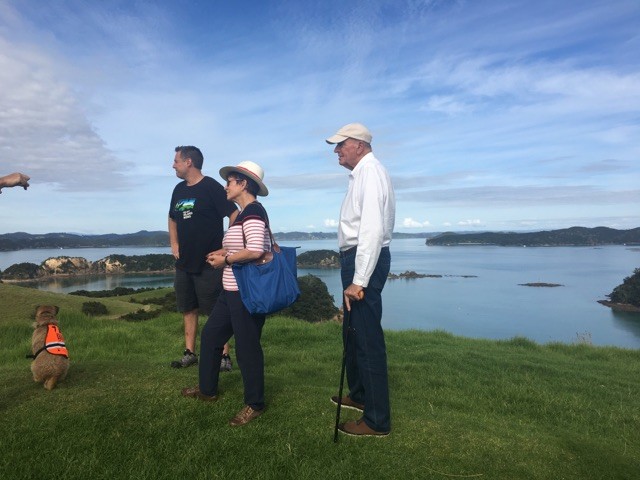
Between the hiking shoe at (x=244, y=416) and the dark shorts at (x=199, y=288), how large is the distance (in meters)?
1.67

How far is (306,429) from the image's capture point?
3.47 meters

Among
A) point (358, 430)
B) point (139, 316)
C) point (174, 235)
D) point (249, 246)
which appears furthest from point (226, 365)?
point (139, 316)

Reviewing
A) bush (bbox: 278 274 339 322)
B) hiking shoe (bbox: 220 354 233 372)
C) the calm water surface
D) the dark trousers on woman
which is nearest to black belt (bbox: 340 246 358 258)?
the dark trousers on woman

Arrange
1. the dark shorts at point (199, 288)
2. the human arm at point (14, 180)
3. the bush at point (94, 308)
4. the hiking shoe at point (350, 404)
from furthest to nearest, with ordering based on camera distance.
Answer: the bush at point (94, 308), the dark shorts at point (199, 288), the hiking shoe at point (350, 404), the human arm at point (14, 180)

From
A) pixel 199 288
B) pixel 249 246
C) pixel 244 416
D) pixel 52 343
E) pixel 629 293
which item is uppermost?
pixel 249 246

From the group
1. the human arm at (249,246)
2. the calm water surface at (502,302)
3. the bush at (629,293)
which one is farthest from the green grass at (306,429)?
the bush at (629,293)

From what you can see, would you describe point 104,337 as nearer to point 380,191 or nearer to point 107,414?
point 107,414

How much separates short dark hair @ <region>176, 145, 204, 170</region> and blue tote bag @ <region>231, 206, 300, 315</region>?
2146 mm

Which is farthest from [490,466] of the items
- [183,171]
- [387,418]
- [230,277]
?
[183,171]

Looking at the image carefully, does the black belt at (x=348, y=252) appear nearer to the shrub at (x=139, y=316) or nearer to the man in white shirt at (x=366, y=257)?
the man in white shirt at (x=366, y=257)

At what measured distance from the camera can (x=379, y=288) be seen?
344 cm

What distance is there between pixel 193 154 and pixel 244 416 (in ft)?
10.1

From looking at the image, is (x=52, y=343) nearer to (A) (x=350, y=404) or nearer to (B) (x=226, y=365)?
(B) (x=226, y=365)

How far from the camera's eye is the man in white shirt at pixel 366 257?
10.6 feet
